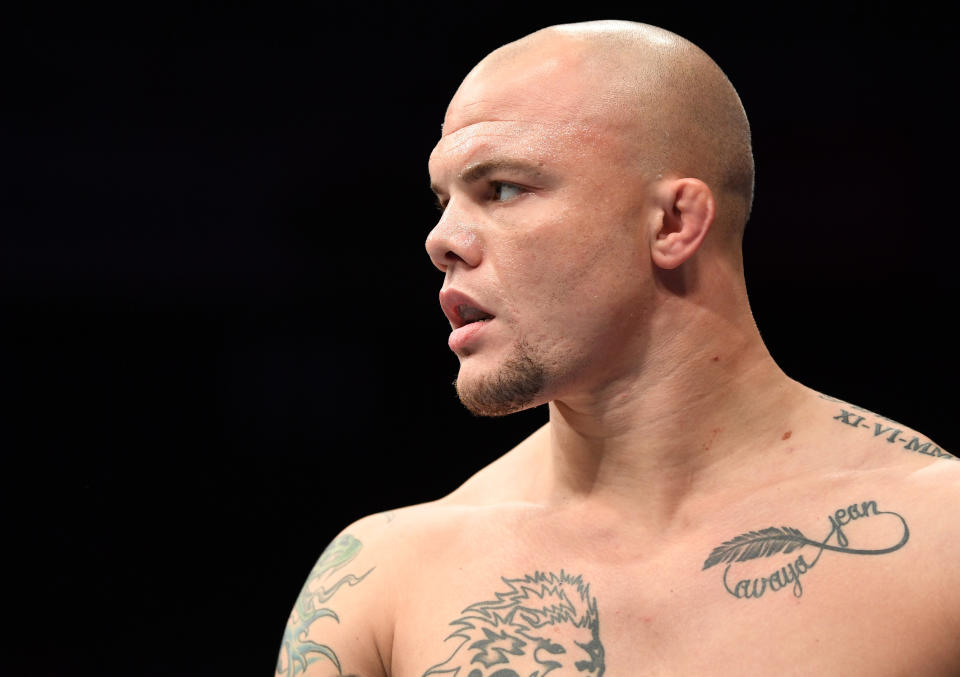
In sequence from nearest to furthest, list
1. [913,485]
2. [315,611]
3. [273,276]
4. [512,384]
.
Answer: [913,485] → [512,384] → [315,611] → [273,276]

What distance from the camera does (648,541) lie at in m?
1.96

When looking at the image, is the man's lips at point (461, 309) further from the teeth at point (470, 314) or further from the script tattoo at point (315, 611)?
the script tattoo at point (315, 611)

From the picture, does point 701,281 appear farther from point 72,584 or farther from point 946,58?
point 72,584

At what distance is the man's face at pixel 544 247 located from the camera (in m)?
1.92

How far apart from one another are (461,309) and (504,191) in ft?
0.67

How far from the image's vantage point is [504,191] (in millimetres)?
1976

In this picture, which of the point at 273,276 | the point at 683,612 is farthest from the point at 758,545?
the point at 273,276

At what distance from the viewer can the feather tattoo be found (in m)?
1.83

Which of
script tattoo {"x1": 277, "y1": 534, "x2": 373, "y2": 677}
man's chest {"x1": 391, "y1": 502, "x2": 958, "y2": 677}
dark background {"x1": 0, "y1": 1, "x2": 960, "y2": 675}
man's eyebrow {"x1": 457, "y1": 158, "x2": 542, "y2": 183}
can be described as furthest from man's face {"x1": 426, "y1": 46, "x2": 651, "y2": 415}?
dark background {"x1": 0, "y1": 1, "x2": 960, "y2": 675}

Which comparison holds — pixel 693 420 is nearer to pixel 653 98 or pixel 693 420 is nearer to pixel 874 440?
pixel 874 440

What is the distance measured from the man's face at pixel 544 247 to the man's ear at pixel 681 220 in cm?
3

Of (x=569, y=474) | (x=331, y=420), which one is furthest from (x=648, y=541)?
(x=331, y=420)

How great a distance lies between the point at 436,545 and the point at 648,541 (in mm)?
369

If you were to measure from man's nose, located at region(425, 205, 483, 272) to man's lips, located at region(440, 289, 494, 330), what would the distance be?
5cm
